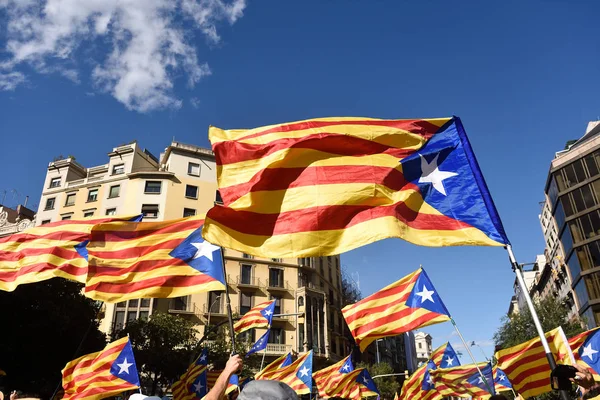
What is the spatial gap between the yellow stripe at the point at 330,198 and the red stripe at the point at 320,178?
6 centimetres

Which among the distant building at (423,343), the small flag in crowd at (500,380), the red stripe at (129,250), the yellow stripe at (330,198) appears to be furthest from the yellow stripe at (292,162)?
the distant building at (423,343)

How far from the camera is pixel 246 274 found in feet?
152

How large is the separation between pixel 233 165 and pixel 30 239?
6.85 m

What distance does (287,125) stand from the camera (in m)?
6.40

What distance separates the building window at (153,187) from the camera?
47.4 meters

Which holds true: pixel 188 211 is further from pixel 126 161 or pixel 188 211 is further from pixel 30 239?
pixel 30 239

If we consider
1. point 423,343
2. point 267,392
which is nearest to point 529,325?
point 267,392

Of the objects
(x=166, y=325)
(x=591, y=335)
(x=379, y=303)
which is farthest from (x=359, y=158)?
(x=166, y=325)

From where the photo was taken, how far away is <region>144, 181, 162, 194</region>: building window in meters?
47.4

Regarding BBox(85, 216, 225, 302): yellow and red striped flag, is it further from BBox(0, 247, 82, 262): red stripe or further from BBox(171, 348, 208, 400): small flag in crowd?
BBox(171, 348, 208, 400): small flag in crowd

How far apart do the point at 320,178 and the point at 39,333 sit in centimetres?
1979

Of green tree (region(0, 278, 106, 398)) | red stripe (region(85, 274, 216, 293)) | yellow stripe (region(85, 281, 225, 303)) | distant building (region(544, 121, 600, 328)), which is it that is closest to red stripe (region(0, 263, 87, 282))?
red stripe (region(85, 274, 216, 293))

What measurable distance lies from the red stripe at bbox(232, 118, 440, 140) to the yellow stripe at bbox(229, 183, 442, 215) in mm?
852

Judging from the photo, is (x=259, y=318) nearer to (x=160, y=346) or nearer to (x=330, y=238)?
(x=330, y=238)
